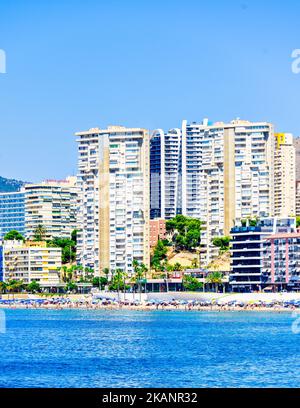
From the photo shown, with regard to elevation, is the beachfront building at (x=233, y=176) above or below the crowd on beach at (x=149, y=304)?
above

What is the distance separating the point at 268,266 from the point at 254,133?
14.5 metres

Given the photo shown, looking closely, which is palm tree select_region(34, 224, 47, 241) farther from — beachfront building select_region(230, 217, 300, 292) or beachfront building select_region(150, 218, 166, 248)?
beachfront building select_region(230, 217, 300, 292)

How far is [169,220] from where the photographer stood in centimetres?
9925

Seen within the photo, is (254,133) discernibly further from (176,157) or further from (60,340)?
(60,340)

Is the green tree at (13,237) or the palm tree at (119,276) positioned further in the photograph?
the green tree at (13,237)

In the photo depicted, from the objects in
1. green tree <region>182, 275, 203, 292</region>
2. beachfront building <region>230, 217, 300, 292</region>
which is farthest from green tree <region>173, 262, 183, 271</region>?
beachfront building <region>230, 217, 300, 292</region>

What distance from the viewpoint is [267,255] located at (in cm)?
7738

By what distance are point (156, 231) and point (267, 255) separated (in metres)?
23.0

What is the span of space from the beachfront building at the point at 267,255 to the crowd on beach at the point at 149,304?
10.3 ft

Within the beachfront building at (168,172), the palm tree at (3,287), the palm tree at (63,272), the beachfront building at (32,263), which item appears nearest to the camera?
the palm tree at (3,287)

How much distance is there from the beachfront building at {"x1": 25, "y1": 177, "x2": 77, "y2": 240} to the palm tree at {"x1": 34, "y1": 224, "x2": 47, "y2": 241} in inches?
18.3

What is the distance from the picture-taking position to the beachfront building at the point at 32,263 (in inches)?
3716

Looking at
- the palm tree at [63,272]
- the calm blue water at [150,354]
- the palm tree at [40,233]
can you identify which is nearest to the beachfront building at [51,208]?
the palm tree at [40,233]
